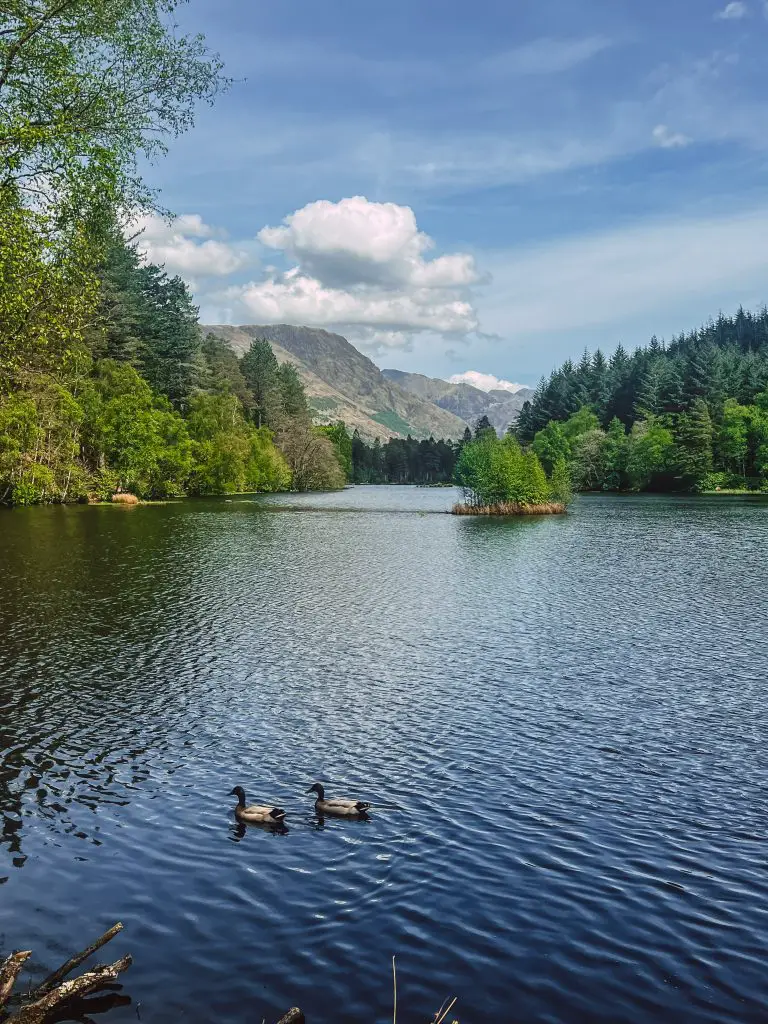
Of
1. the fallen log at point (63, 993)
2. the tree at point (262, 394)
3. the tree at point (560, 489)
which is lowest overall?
the fallen log at point (63, 993)

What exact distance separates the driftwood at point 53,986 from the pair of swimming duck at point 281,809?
16.5ft

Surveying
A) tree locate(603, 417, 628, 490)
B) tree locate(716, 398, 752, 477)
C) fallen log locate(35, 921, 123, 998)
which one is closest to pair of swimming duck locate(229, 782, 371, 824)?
fallen log locate(35, 921, 123, 998)

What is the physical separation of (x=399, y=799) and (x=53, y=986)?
8702 millimetres

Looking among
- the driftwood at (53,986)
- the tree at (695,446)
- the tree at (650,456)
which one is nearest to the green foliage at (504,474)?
the tree at (695,446)

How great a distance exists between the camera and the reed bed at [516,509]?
357 ft

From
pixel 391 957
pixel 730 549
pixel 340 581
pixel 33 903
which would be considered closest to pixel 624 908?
pixel 391 957

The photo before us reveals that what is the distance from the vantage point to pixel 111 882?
1380cm

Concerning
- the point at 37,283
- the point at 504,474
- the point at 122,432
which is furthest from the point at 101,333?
the point at 37,283

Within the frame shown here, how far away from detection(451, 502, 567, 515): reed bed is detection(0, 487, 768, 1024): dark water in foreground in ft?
216

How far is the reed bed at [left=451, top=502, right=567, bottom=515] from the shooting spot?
109 metres

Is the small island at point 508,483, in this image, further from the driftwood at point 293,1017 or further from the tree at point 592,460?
the driftwood at point 293,1017

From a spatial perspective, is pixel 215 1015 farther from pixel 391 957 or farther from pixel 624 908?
pixel 624 908

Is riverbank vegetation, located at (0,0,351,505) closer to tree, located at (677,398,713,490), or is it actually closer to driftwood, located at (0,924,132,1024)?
driftwood, located at (0,924,132,1024)

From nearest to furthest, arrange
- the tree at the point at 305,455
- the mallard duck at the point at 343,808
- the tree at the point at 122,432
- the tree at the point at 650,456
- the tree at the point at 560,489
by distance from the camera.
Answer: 1. the mallard duck at the point at 343,808
2. the tree at the point at 122,432
3. the tree at the point at 560,489
4. the tree at the point at 650,456
5. the tree at the point at 305,455
